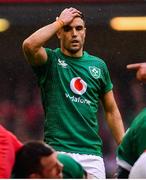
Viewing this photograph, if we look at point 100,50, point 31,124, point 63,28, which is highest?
point 63,28

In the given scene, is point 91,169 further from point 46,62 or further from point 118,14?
point 118,14

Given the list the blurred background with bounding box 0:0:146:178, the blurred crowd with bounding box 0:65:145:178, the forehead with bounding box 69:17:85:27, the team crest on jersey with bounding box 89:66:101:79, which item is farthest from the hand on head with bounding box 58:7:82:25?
the blurred crowd with bounding box 0:65:145:178

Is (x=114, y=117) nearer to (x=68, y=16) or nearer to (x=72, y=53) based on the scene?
(x=72, y=53)

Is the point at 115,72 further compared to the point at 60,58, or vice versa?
the point at 115,72

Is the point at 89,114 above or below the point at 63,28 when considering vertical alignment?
below

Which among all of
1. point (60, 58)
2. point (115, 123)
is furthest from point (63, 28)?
point (115, 123)

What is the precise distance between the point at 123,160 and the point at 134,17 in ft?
8.52

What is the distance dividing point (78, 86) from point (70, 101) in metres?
0.12

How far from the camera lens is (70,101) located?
6.73 metres

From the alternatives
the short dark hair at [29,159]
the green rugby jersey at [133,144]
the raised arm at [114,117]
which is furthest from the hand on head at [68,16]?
the short dark hair at [29,159]

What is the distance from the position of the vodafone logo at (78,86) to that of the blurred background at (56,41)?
1725 mm

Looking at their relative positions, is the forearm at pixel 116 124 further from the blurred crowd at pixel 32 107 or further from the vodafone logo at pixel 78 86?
the blurred crowd at pixel 32 107

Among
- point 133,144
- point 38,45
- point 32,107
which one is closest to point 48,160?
point 133,144

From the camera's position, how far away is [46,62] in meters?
6.83
